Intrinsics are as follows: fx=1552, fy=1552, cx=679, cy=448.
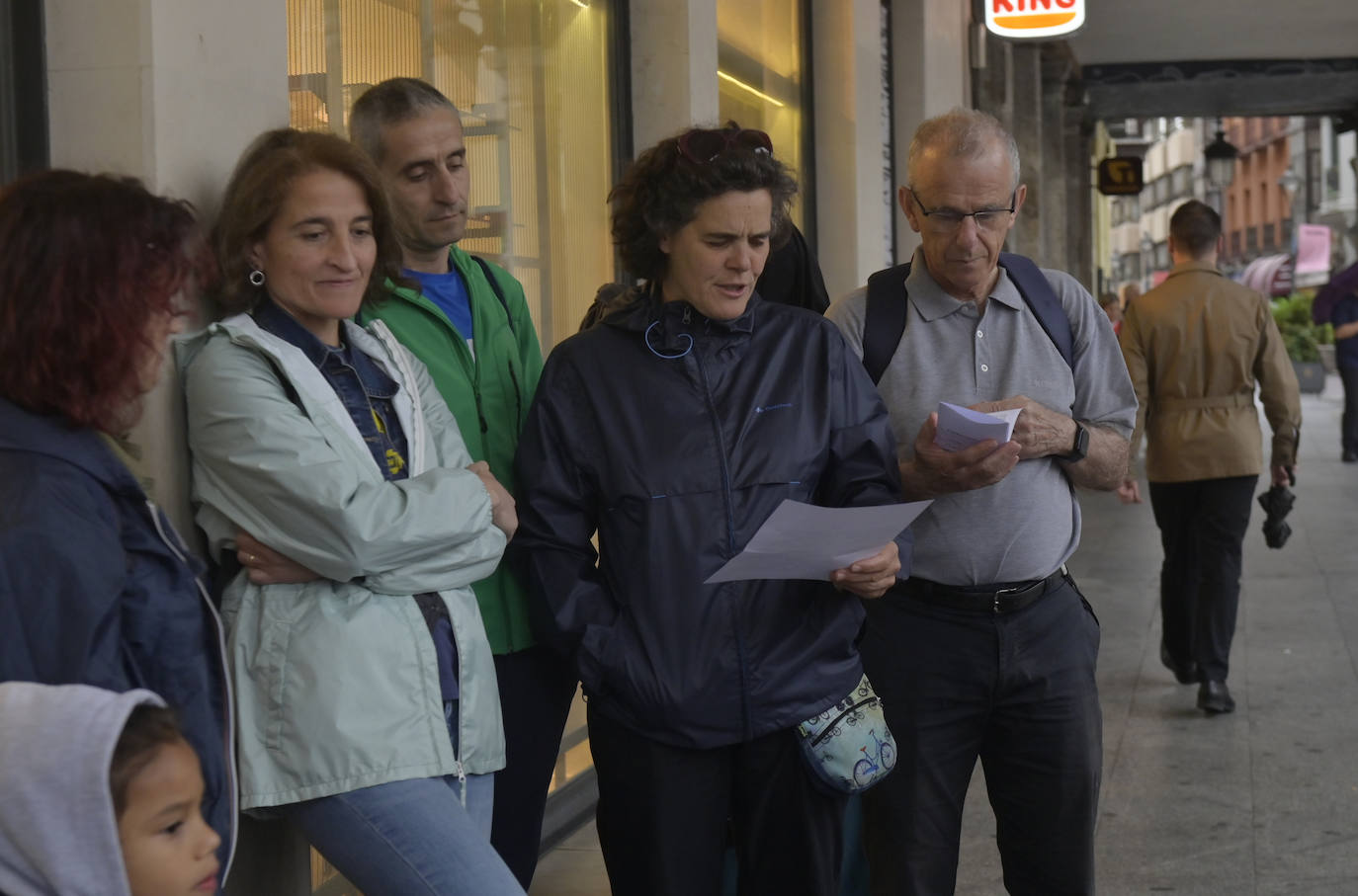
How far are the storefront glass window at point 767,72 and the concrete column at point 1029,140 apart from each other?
663 cm

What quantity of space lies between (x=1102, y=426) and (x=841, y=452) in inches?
29.9

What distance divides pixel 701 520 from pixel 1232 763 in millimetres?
3931

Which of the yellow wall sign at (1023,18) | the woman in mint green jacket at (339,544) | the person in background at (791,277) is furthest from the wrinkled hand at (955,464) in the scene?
the yellow wall sign at (1023,18)

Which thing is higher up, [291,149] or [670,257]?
[291,149]

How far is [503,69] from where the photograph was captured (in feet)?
16.2

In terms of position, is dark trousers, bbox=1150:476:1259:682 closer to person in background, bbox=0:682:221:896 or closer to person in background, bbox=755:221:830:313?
person in background, bbox=755:221:830:313

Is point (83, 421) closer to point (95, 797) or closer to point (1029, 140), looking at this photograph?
point (95, 797)

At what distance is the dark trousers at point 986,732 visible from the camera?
10.9ft

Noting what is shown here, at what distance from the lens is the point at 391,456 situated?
8.83ft

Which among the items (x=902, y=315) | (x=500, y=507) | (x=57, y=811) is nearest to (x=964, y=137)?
(x=902, y=315)

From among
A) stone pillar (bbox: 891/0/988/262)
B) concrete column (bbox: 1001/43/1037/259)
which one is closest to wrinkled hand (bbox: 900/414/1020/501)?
stone pillar (bbox: 891/0/988/262)

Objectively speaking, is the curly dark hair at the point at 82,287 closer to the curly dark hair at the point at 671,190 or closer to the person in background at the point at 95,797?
the person in background at the point at 95,797

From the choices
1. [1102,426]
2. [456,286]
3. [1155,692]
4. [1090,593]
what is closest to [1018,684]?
[1102,426]

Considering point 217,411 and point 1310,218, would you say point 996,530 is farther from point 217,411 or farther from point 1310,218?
point 1310,218
